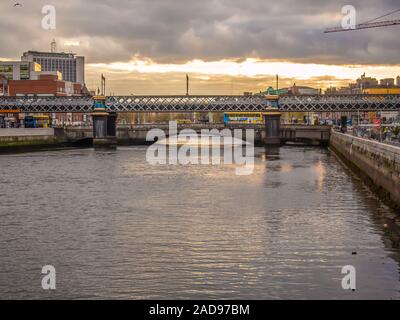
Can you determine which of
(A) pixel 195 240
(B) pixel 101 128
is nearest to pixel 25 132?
(B) pixel 101 128

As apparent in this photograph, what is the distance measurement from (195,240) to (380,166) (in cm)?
2139

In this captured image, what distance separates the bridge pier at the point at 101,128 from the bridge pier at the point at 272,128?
107 feet

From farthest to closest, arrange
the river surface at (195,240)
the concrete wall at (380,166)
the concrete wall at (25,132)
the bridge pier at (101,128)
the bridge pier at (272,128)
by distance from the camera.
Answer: the bridge pier at (101,128), the bridge pier at (272,128), the concrete wall at (25,132), the concrete wall at (380,166), the river surface at (195,240)

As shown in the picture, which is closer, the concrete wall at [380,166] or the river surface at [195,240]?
the river surface at [195,240]

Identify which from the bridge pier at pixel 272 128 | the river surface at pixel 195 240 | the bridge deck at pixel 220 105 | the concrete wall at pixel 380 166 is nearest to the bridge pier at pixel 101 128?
the bridge deck at pixel 220 105

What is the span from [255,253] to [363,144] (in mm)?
37316

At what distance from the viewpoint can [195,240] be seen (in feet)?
107

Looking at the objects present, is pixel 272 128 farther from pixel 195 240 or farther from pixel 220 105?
pixel 195 240

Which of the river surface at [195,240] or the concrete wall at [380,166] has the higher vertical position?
the concrete wall at [380,166]

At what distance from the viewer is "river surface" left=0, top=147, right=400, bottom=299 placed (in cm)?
2444

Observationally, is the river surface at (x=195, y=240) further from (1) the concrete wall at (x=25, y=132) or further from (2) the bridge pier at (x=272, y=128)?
(2) the bridge pier at (x=272, y=128)

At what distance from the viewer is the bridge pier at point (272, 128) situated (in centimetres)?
14500
